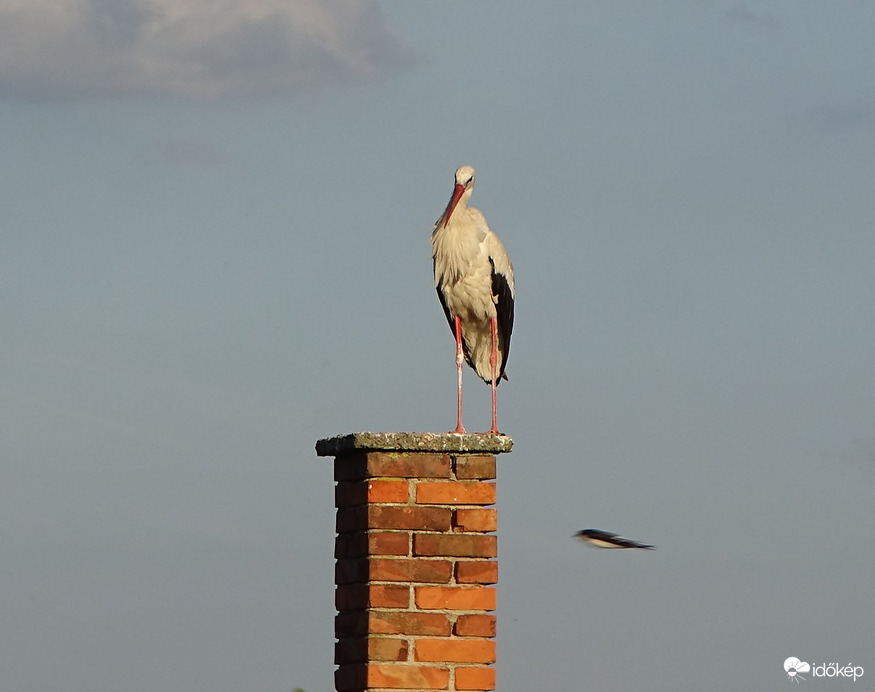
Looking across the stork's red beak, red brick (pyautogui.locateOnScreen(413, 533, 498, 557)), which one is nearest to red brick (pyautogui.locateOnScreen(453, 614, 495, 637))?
red brick (pyautogui.locateOnScreen(413, 533, 498, 557))

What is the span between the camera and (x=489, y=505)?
5773 mm

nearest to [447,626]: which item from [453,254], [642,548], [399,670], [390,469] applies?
[399,670]

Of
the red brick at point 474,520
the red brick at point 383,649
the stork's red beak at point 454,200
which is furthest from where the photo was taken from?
the stork's red beak at point 454,200

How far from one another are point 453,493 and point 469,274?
153 inches

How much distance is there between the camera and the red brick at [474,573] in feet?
18.8

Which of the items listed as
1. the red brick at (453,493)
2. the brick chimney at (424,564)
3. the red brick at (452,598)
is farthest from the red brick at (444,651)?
the red brick at (453,493)

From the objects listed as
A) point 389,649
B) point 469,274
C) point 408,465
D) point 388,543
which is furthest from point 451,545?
point 469,274

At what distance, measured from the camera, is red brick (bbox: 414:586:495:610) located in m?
5.70

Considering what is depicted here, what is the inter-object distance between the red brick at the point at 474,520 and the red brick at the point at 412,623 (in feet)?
1.10

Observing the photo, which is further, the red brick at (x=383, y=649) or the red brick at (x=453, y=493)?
the red brick at (x=453, y=493)

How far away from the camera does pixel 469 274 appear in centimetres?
952

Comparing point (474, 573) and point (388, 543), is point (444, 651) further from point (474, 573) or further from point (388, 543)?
point (388, 543)

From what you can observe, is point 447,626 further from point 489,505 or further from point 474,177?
point 474,177

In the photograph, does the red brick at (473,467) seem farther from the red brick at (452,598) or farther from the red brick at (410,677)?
the red brick at (410,677)
